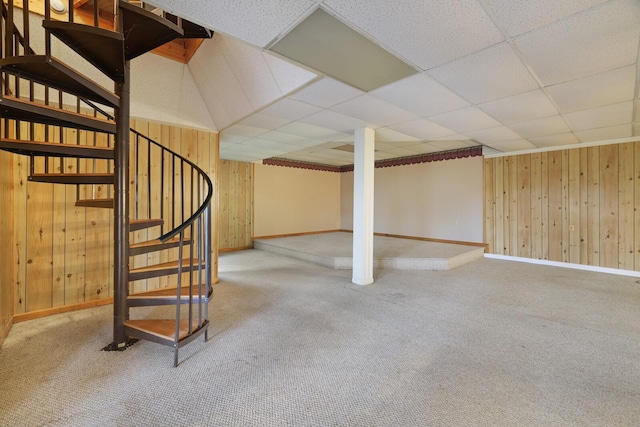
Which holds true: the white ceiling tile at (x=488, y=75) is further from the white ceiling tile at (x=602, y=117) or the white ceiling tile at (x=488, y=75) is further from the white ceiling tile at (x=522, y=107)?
the white ceiling tile at (x=602, y=117)

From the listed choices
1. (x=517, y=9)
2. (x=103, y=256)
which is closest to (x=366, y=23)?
(x=517, y=9)

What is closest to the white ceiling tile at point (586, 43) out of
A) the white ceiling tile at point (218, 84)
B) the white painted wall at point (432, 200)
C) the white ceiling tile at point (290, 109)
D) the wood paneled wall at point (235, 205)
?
the white ceiling tile at point (290, 109)

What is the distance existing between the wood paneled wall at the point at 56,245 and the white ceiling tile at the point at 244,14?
2202 mm

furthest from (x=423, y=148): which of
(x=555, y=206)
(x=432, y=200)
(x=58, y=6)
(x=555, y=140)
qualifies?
(x=58, y=6)

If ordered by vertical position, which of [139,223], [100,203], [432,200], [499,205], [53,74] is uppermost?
[53,74]

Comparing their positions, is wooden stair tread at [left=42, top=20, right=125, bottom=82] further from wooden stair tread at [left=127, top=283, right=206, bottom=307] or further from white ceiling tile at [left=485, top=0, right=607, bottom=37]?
white ceiling tile at [left=485, top=0, right=607, bottom=37]

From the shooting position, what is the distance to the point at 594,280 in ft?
13.8

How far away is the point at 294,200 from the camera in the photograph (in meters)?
8.12

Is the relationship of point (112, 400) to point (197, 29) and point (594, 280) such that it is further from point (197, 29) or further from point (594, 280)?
point (594, 280)

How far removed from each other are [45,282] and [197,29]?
3.00 meters

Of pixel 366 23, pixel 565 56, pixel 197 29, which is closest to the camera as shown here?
pixel 366 23

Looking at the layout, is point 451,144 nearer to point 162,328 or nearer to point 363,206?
point 363,206

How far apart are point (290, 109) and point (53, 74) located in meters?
2.04

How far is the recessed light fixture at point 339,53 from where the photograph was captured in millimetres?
1807
